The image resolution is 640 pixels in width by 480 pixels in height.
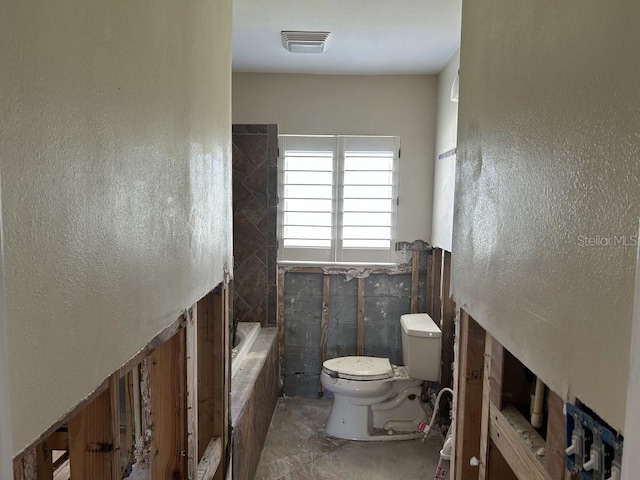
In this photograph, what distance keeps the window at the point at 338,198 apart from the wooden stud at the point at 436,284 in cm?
33

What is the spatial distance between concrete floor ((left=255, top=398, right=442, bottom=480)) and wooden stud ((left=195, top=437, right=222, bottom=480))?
1.02 m

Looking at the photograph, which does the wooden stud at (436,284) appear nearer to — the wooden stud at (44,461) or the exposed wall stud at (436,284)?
the exposed wall stud at (436,284)

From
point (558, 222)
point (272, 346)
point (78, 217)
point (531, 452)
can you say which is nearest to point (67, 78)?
point (78, 217)

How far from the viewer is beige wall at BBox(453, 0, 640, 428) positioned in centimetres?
74

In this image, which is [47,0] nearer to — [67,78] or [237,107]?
[67,78]

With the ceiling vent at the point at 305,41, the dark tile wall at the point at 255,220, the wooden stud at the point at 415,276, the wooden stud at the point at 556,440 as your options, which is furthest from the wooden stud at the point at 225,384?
the wooden stud at the point at 415,276

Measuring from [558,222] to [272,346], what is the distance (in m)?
2.95

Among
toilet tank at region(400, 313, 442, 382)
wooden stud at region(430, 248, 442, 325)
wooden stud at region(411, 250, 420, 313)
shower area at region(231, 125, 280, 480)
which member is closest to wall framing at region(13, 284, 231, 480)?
shower area at region(231, 125, 280, 480)

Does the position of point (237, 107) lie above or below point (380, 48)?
below

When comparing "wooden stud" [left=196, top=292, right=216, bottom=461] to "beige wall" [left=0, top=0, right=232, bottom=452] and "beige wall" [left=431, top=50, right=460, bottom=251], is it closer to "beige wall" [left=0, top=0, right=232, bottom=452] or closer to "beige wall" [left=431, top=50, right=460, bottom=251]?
"beige wall" [left=0, top=0, right=232, bottom=452]

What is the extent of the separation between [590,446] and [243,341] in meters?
2.80

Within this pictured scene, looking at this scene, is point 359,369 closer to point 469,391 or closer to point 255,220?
point 255,220

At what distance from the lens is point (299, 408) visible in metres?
3.86

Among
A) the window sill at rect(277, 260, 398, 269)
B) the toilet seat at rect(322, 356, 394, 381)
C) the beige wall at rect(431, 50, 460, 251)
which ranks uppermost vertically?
the beige wall at rect(431, 50, 460, 251)
